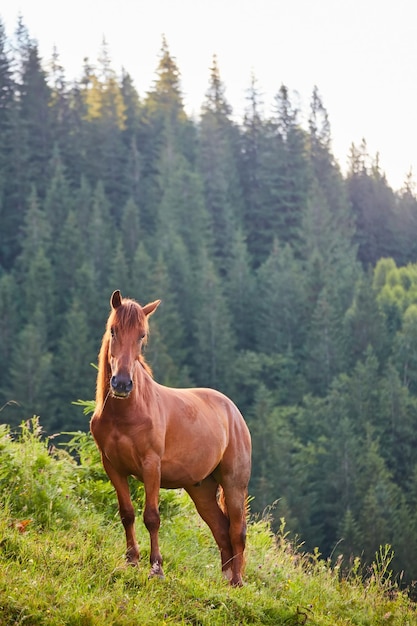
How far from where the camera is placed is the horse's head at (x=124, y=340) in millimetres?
5844

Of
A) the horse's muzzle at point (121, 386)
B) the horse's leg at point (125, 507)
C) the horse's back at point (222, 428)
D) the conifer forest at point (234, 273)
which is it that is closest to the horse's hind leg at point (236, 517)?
the horse's back at point (222, 428)

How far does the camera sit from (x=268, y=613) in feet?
21.1

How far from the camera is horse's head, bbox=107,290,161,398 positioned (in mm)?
5844

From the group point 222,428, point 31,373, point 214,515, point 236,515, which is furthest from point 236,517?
point 31,373

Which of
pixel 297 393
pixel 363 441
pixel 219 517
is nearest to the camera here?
pixel 219 517

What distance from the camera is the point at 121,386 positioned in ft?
19.1

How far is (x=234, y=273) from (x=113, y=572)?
248 feet

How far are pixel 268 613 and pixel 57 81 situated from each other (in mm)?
92940

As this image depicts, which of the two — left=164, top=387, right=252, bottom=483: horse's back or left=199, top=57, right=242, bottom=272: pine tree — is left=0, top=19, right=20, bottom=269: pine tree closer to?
left=199, top=57, right=242, bottom=272: pine tree

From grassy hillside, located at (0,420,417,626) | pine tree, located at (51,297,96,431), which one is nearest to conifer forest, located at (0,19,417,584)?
pine tree, located at (51,297,96,431)

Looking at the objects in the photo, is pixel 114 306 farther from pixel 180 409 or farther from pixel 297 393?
pixel 297 393

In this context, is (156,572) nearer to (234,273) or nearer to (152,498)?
(152,498)

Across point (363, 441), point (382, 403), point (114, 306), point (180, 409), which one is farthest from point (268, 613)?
point (382, 403)

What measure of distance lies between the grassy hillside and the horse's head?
1271 millimetres
